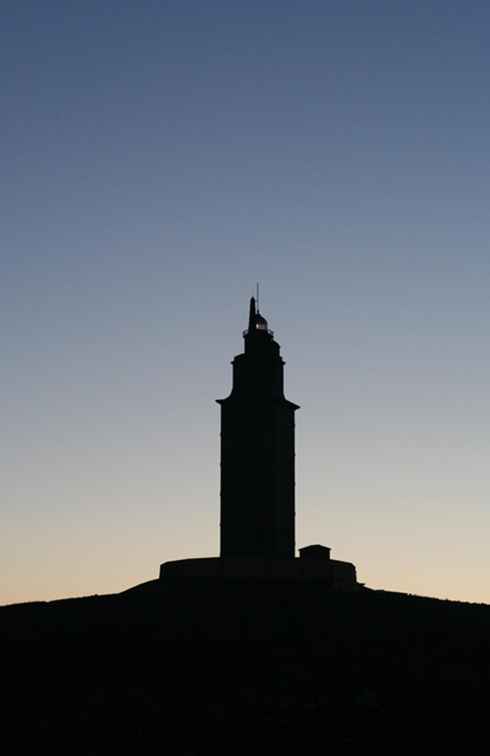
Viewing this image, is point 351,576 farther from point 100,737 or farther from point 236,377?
point 100,737

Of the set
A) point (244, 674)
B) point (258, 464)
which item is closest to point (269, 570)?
point (258, 464)

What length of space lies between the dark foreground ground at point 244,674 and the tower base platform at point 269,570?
1348 mm

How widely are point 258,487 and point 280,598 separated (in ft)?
39.9

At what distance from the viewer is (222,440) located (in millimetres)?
72062

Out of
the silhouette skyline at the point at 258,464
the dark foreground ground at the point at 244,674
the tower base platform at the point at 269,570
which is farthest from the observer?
the silhouette skyline at the point at 258,464

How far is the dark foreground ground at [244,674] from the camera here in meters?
41.5

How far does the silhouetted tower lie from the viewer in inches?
2744

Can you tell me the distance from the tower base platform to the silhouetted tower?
4.22 meters

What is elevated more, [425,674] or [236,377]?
[236,377]

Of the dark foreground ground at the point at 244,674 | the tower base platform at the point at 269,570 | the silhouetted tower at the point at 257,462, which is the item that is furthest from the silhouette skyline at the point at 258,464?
the dark foreground ground at the point at 244,674

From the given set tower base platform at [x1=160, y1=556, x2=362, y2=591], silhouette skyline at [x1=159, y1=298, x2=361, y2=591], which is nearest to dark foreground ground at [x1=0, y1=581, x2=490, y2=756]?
tower base platform at [x1=160, y1=556, x2=362, y2=591]

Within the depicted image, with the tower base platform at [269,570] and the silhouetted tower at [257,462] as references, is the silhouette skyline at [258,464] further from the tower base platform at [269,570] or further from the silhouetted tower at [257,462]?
the tower base platform at [269,570]

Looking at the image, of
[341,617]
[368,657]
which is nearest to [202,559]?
[341,617]

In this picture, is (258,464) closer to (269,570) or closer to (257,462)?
(257,462)
